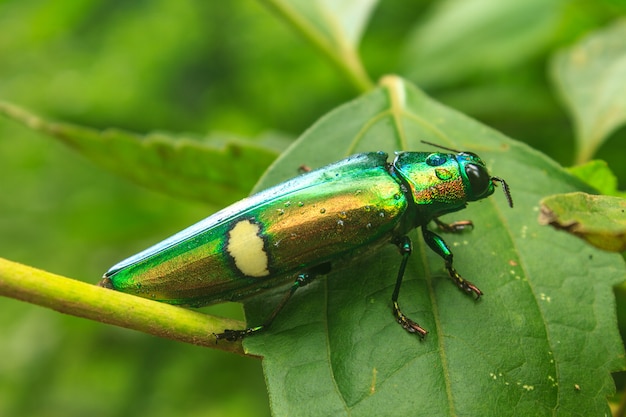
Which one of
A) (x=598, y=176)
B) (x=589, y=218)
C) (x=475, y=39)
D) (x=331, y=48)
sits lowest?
(x=589, y=218)

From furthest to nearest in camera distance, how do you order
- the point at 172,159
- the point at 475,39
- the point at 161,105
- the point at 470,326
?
the point at 161,105
the point at 475,39
the point at 172,159
the point at 470,326

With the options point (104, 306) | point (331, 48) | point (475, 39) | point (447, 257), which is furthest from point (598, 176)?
point (475, 39)

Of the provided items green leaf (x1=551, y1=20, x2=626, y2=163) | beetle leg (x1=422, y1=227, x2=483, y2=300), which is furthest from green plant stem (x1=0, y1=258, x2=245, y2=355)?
green leaf (x1=551, y1=20, x2=626, y2=163)

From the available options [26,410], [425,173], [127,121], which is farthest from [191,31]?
[425,173]

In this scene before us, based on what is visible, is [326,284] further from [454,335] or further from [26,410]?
[26,410]

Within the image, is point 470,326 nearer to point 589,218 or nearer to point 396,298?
point 396,298

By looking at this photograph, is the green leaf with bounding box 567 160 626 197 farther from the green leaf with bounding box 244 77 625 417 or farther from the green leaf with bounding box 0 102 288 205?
the green leaf with bounding box 0 102 288 205
